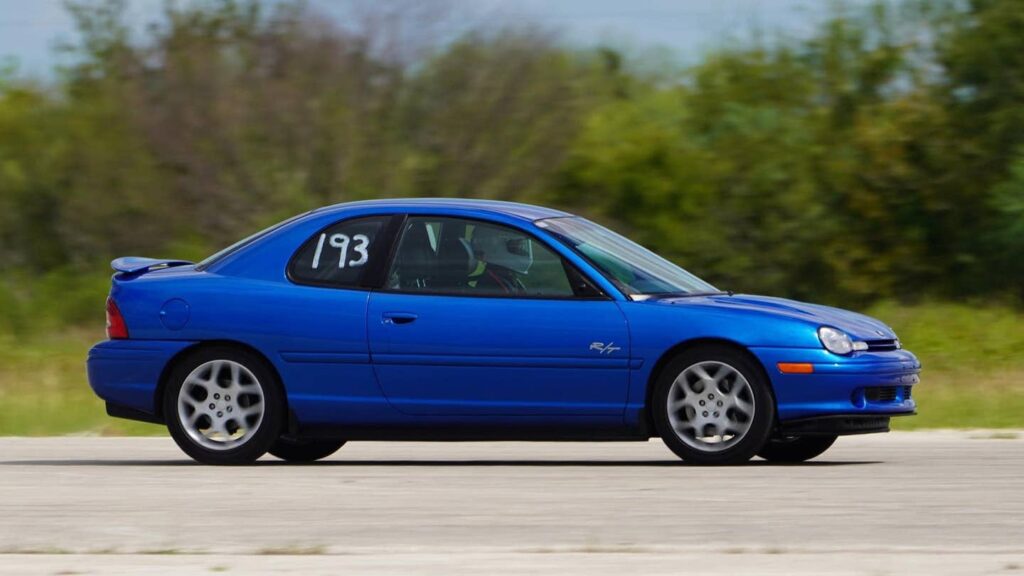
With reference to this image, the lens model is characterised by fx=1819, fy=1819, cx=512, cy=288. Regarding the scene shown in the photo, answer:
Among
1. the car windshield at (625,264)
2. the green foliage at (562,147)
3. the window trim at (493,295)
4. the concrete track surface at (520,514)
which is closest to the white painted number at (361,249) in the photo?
the window trim at (493,295)

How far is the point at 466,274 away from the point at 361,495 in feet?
5.63

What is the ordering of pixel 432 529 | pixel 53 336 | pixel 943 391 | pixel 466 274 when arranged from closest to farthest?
pixel 432 529 < pixel 466 274 < pixel 943 391 < pixel 53 336

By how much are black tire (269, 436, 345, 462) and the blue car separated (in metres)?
0.56

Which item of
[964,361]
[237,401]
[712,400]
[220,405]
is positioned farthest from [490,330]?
[964,361]

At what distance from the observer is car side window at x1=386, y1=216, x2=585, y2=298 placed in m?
9.33

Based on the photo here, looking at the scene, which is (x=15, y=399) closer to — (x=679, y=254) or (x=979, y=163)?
(x=679, y=254)

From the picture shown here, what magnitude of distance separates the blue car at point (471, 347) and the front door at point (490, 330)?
0.03 ft

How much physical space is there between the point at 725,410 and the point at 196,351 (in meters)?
2.81

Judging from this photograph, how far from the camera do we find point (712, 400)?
9.02 metres

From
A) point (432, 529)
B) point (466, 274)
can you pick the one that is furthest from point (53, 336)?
point (432, 529)

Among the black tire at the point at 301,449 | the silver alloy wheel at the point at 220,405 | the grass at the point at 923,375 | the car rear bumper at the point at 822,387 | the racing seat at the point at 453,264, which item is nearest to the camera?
the car rear bumper at the point at 822,387

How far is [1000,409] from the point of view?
13594mm

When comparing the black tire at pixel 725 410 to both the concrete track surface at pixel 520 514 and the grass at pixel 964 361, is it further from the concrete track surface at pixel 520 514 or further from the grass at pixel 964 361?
the grass at pixel 964 361

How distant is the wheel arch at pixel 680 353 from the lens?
8.98 meters
